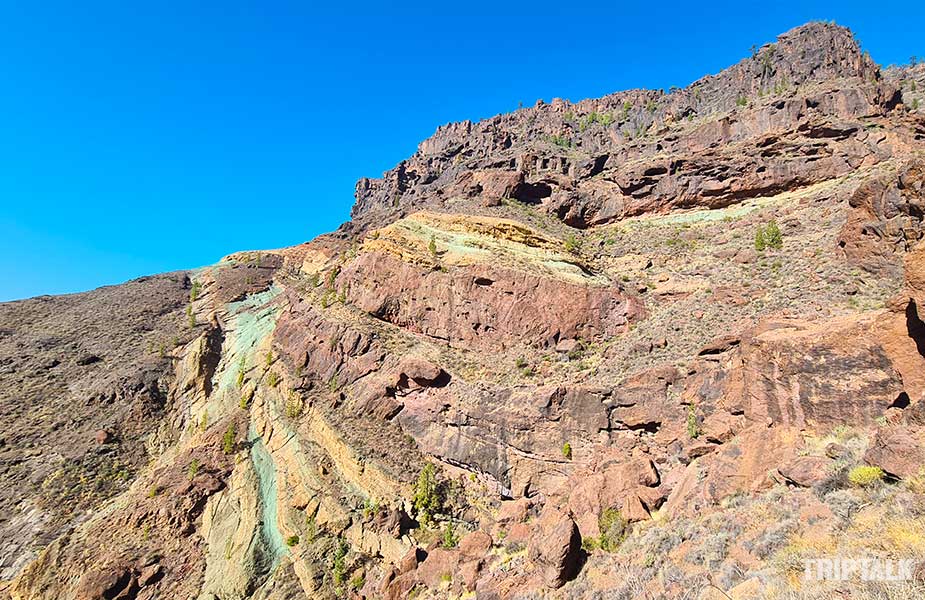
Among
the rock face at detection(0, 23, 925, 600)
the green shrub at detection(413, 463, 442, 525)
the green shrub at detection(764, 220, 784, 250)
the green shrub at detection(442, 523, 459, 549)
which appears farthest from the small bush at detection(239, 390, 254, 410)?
the green shrub at detection(764, 220, 784, 250)

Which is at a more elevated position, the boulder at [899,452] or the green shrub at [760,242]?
the green shrub at [760,242]

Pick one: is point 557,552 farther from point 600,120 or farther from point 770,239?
point 600,120

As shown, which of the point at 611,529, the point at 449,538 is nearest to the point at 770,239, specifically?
the point at 611,529

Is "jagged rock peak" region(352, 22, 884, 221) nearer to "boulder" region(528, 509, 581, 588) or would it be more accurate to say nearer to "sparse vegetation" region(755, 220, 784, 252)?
"sparse vegetation" region(755, 220, 784, 252)

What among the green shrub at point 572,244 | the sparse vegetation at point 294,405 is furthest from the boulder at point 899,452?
the green shrub at point 572,244

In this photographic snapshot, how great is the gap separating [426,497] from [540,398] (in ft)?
24.2

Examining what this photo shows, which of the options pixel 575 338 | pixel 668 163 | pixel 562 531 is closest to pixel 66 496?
pixel 562 531

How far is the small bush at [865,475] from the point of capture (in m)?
8.45

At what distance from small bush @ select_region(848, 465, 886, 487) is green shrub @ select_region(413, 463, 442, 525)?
16.0 m

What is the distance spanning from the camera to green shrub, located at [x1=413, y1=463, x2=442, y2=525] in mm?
20156

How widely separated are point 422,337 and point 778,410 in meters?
20.7

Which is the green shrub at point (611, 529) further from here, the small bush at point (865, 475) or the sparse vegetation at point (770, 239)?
the sparse vegetation at point (770, 239)

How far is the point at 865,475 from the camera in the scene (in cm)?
862

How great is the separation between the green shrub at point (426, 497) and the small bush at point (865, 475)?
1600 centimetres
